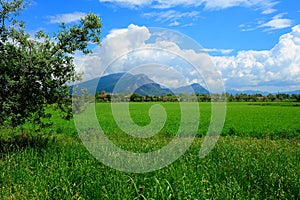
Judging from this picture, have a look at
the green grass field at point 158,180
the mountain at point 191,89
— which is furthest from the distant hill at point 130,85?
the green grass field at point 158,180

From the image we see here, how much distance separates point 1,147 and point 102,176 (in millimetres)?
5226

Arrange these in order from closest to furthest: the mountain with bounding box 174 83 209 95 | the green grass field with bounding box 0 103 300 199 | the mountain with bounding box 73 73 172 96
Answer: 1. the green grass field with bounding box 0 103 300 199
2. the mountain with bounding box 73 73 172 96
3. the mountain with bounding box 174 83 209 95

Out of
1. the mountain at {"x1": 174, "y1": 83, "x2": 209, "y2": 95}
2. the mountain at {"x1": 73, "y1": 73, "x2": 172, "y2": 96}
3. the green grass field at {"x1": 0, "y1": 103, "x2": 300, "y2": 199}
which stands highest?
the mountain at {"x1": 73, "y1": 73, "x2": 172, "y2": 96}

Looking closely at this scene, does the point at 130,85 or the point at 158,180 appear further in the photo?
the point at 130,85

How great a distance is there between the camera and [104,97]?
1104cm

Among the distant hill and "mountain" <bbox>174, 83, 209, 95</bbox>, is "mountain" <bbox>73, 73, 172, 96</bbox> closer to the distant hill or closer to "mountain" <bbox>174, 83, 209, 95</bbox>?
the distant hill

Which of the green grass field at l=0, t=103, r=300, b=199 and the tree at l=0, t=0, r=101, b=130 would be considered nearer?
the green grass field at l=0, t=103, r=300, b=199

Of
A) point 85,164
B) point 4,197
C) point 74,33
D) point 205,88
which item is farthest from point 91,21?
point 4,197

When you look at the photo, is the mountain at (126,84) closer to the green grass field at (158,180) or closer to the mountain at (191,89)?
the mountain at (191,89)

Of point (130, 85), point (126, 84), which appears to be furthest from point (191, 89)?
point (126, 84)

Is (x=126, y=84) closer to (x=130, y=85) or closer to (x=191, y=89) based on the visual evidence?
(x=130, y=85)

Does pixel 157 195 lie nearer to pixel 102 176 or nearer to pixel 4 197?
pixel 102 176

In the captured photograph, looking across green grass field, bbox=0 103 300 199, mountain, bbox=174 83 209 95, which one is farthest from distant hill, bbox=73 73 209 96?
green grass field, bbox=0 103 300 199

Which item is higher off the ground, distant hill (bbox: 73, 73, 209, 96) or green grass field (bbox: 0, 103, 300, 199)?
distant hill (bbox: 73, 73, 209, 96)
